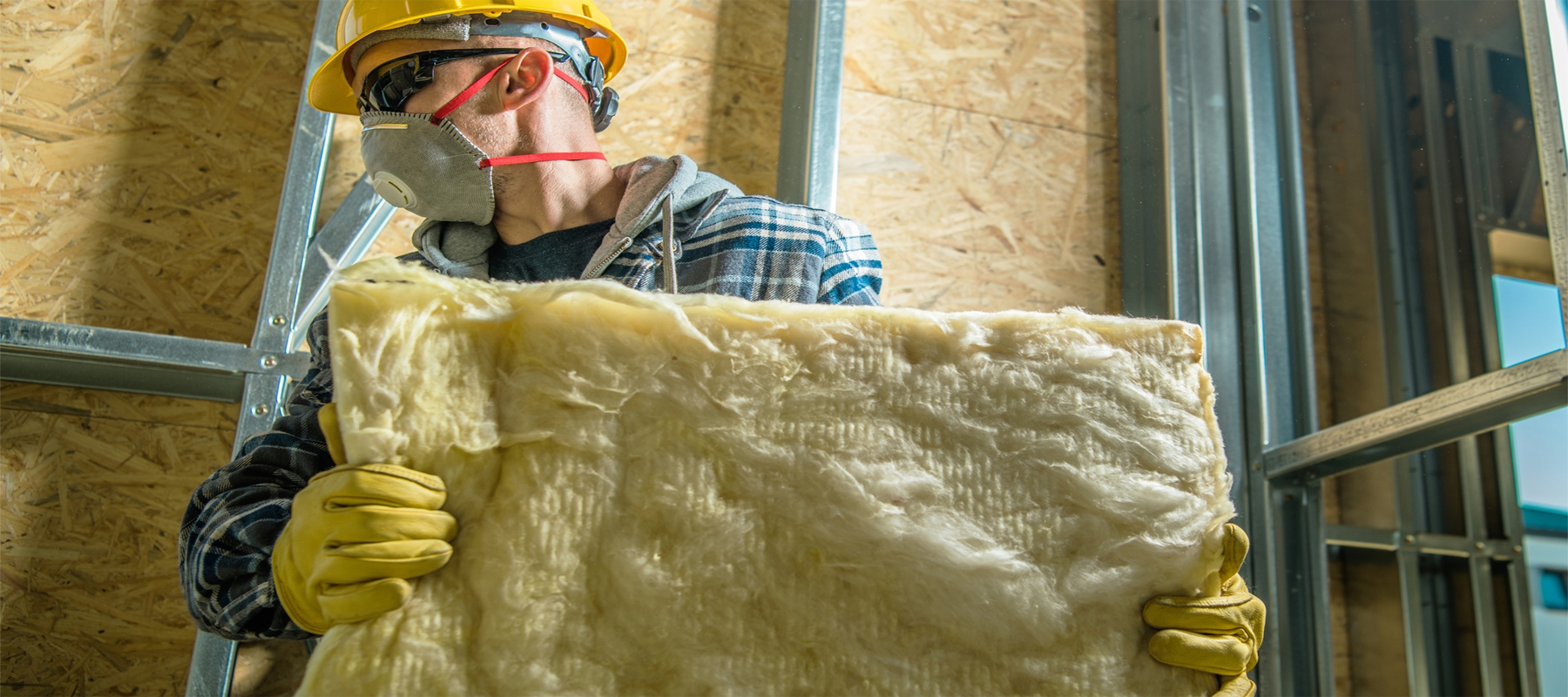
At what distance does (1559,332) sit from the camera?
217 centimetres

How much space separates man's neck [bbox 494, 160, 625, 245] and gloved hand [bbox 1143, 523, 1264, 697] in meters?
1.07

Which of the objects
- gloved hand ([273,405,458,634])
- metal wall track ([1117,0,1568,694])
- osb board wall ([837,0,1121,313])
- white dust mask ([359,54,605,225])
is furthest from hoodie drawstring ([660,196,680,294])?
metal wall track ([1117,0,1568,694])

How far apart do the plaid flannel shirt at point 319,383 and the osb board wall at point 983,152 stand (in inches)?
29.8

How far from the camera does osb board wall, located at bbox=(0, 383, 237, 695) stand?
→ 1.87 meters

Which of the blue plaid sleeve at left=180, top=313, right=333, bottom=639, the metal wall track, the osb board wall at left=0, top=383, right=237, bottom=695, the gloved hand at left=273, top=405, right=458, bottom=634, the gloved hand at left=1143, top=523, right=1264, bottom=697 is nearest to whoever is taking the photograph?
the gloved hand at left=273, top=405, right=458, bottom=634

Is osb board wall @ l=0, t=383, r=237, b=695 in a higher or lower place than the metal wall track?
lower

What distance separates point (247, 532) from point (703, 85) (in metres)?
1.66

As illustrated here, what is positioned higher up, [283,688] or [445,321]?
[445,321]

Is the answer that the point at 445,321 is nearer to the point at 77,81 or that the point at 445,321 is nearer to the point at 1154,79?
the point at 77,81

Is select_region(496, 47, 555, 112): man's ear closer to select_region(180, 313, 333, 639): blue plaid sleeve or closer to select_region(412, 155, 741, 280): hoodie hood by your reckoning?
select_region(412, 155, 741, 280): hoodie hood

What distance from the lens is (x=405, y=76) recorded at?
1.48 m

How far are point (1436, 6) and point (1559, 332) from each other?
876 mm

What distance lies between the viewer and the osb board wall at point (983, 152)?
7.75 feet

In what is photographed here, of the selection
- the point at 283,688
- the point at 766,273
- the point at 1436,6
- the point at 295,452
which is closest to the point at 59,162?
the point at 283,688
